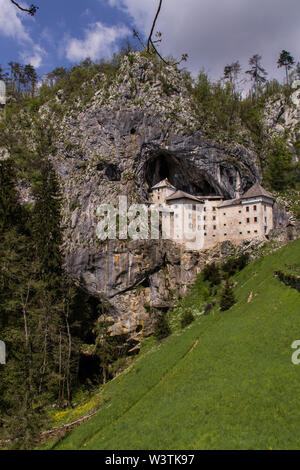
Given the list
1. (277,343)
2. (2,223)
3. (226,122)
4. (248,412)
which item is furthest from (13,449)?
(226,122)

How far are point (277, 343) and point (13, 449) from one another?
18.0 metres

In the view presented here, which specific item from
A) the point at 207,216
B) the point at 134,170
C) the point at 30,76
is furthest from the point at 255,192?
the point at 30,76

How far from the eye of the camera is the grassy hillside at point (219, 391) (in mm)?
15961

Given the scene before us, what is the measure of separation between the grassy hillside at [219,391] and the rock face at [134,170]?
71.2 feet

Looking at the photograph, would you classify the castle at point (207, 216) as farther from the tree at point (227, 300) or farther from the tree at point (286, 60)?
the tree at point (286, 60)

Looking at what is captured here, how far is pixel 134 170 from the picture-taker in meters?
60.3

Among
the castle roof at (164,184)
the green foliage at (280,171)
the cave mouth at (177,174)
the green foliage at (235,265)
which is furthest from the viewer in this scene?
the green foliage at (280,171)

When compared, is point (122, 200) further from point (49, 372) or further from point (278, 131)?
point (278, 131)

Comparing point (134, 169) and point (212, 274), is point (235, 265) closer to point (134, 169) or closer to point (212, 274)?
point (212, 274)

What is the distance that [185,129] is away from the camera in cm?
6072

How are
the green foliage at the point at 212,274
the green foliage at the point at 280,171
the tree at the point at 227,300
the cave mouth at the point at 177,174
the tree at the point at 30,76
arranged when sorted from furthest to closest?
the tree at the point at 30,76
the green foliage at the point at 280,171
the cave mouth at the point at 177,174
the green foliage at the point at 212,274
the tree at the point at 227,300

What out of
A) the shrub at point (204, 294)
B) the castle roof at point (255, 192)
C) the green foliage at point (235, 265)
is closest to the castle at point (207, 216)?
the castle roof at point (255, 192)

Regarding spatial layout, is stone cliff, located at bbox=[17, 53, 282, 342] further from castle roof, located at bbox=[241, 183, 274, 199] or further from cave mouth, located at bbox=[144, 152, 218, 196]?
castle roof, located at bbox=[241, 183, 274, 199]

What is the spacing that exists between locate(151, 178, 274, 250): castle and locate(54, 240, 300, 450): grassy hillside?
24.7 meters
